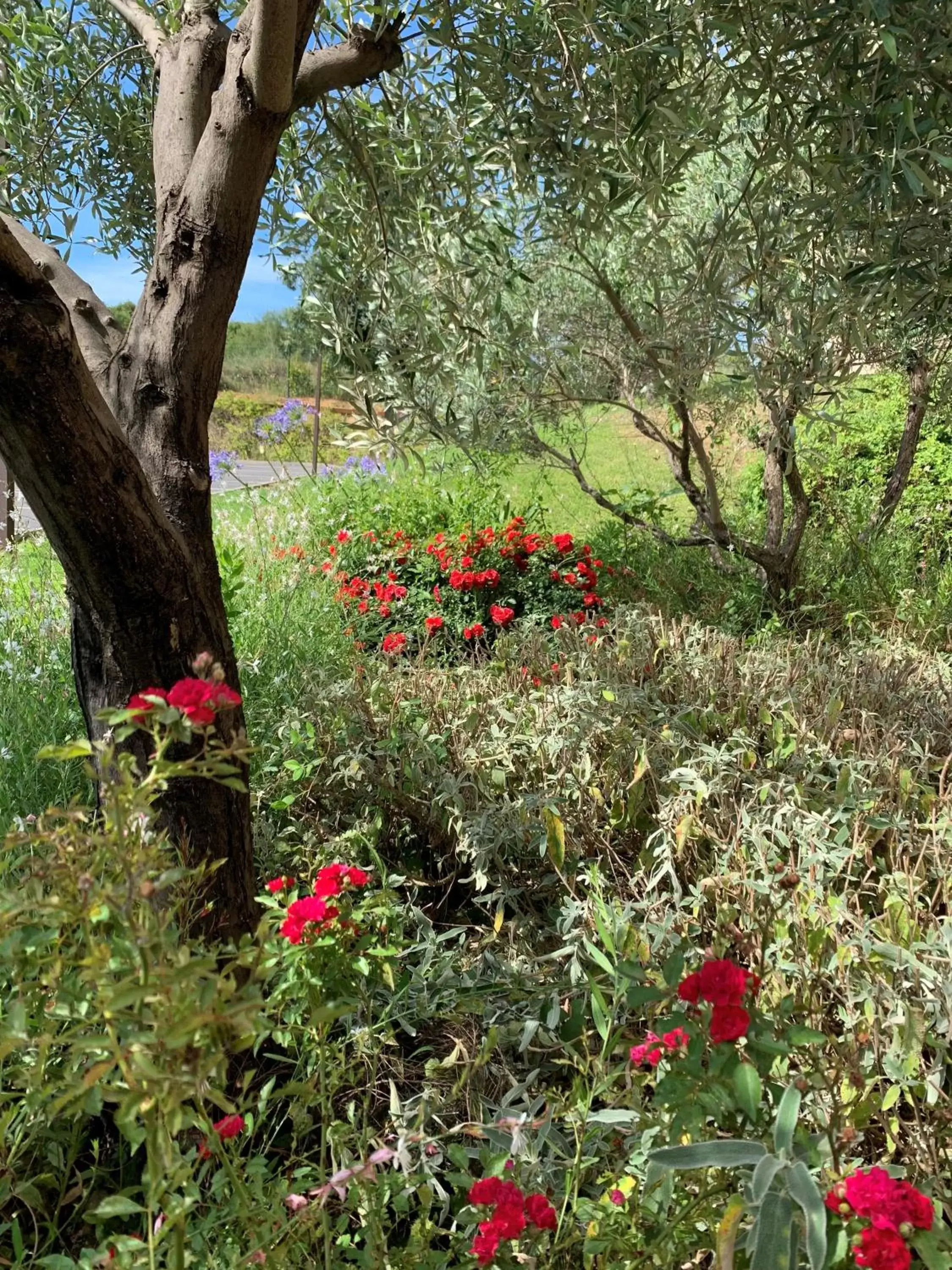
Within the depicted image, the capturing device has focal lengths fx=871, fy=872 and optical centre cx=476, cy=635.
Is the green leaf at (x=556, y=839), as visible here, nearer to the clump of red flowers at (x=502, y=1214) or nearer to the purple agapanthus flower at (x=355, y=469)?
the clump of red flowers at (x=502, y=1214)

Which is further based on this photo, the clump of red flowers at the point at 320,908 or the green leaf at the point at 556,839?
the green leaf at the point at 556,839

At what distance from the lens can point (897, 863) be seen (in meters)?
2.22

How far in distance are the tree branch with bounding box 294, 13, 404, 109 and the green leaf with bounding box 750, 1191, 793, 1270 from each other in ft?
8.27

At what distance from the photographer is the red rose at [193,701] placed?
1.00 m

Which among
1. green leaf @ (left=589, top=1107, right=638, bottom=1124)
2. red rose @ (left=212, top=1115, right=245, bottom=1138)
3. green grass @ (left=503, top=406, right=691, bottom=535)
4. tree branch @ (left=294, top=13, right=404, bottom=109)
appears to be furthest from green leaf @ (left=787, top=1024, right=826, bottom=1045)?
green grass @ (left=503, top=406, right=691, bottom=535)

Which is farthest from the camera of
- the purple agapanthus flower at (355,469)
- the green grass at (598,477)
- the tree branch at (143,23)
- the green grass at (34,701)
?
the purple agapanthus flower at (355,469)

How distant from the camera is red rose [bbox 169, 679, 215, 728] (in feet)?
3.28

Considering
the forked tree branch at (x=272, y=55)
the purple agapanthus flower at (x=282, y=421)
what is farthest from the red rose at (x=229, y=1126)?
the purple agapanthus flower at (x=282, y=421)

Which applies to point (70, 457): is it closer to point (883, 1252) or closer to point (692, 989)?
point (692, 989)

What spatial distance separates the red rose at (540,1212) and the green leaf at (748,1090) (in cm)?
33

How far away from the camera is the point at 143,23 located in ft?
8.11

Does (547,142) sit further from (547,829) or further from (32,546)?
(32,546)

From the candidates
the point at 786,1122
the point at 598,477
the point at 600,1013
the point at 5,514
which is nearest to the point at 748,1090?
the point at 786,1122

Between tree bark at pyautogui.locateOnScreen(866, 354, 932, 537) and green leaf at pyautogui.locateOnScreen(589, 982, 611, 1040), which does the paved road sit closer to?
green leaf at pyautogui.locateOnScreen(589, 982, 611, 1040)
